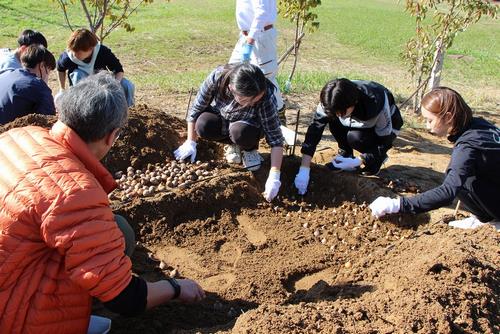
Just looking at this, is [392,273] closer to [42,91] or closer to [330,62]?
[42,91]

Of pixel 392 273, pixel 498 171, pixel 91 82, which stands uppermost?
pixel 91 82

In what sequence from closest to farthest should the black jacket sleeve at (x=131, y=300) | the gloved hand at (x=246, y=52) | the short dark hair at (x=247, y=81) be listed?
the black jacket sleeve at (x=131, y=300), the short dark hair at (x=247, y=81), the gloved hand at (x=246, y=52)

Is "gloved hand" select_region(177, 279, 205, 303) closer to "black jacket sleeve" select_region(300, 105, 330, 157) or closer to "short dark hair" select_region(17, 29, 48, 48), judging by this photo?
"black jacket sleeve" select_region(300, 105, 330, 157)

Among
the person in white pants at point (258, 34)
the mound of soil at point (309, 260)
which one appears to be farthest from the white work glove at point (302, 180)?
the person in white pants at point (258, 34)

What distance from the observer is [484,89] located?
923cm

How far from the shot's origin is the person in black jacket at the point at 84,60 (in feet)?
14.9

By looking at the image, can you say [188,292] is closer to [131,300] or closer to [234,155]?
[131,300]

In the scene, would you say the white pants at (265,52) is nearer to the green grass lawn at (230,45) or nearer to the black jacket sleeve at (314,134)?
the black jacket sleeve at (314,134)

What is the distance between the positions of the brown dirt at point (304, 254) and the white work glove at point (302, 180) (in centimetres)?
10

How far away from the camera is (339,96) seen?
345 cm

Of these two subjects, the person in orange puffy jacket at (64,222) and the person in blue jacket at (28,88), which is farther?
the person in blue jacket at (28,88)

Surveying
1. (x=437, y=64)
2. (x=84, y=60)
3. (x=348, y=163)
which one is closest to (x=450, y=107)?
(x=348, y=163)

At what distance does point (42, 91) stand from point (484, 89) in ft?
26.0

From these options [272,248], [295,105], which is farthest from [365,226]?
[295,105]
